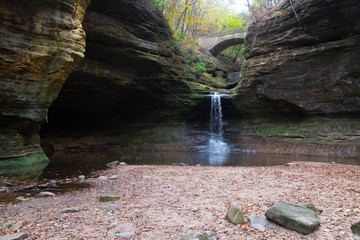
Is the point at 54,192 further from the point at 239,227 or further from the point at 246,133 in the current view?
the point at 246,133

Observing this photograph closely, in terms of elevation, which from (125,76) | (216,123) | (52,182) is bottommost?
(52,182)

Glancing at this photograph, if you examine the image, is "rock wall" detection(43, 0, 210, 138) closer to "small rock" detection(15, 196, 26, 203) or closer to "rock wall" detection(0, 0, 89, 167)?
"rock wall" detection(0, 0, 89, 167)

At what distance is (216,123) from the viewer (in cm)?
1973

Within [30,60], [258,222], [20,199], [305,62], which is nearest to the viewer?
[258,222]

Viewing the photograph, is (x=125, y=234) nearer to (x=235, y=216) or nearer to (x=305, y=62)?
(x=235, y=216)

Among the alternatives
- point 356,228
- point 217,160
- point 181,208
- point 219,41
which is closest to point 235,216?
point 181,208

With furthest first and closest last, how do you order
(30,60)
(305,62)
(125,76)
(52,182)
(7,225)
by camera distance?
(125,76) < (305,62) < (30,60) < (52,182) < (7,225)

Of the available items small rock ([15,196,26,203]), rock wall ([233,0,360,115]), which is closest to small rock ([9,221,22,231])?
small rock ([15,196,26,203])

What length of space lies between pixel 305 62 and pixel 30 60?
16.0 meters

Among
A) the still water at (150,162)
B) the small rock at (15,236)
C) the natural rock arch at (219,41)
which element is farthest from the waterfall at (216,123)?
the small rock at (15,236)

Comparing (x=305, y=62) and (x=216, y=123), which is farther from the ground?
(x=305, y=62)

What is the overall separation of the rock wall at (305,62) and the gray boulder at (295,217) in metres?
14.5

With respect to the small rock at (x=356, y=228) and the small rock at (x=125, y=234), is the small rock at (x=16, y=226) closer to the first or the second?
the small rock at (x=125, y=234)

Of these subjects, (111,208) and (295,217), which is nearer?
(295,217)
